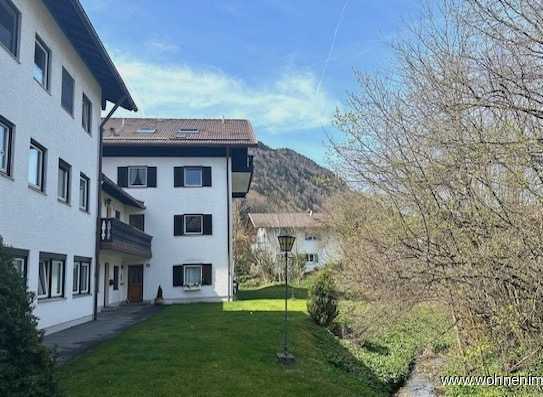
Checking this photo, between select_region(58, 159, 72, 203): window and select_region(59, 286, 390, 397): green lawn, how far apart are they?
412cm

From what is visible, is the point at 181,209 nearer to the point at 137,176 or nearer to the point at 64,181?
the point at 137,176

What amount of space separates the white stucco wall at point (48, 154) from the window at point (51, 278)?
23 cm

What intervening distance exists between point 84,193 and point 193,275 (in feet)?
31.4

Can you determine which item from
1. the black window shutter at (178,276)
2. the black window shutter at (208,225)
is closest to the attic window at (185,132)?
the black window shutter at (208,225)

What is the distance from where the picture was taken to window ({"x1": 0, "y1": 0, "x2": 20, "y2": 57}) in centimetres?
978

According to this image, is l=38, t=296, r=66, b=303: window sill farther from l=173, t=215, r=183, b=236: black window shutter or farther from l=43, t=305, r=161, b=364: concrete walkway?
l=173, t=215, r=183, b=236: black window shutter

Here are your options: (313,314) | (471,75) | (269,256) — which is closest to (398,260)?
(471,75)

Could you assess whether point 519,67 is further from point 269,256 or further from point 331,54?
point 269,256

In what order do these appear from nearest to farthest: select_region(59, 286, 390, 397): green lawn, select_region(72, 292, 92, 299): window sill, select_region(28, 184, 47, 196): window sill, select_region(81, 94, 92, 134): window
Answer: select_region(59, 286, 390, 397): green lawn → select_region(28, 184, 47, 196): window sill → select_region(72, 292, 92, 299): window sill → select_region(81, 94, 92, 134): window

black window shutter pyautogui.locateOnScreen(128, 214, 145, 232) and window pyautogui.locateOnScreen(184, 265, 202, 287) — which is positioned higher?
black window shutter pyautogui.locateOnScreen(128, 214, 145, 232)

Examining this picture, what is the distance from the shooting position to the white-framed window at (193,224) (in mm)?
24359

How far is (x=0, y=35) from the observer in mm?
9672

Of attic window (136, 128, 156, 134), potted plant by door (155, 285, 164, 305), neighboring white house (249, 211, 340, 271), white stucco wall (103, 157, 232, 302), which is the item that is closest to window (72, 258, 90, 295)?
potted plant by door (155, 285, 164, 305)

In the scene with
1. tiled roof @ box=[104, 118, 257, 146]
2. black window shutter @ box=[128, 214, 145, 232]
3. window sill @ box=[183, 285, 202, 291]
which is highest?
tiled roof @ box=[104, 118, 257, 146]
